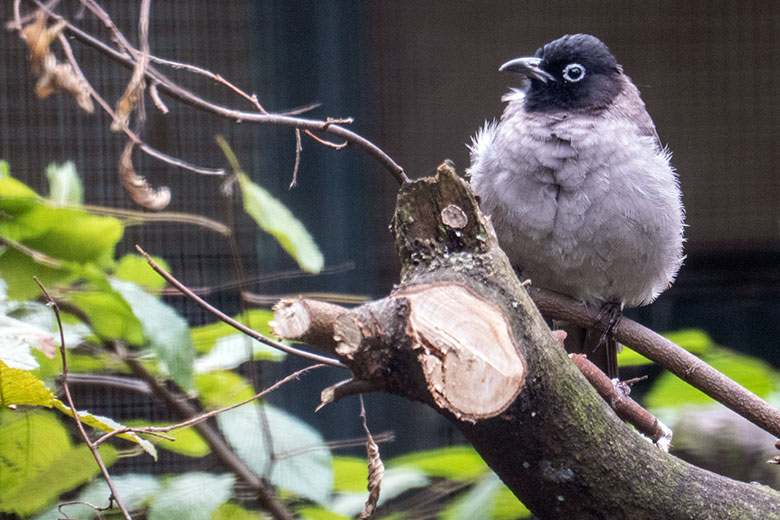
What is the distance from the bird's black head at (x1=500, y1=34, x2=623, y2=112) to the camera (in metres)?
1.83

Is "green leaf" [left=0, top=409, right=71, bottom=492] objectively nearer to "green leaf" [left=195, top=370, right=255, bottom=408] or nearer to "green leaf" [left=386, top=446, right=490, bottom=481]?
"green leaf" [left=195, top=370, right=255, bottom=408]

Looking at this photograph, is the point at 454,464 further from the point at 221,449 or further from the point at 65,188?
the point at 65,188

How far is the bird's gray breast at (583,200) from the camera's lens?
5.39 feet

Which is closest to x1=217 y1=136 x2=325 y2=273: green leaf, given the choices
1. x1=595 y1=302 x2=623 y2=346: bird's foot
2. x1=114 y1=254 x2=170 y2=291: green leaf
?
x1=114 y1=254 x2=170 y2=291: green leaf

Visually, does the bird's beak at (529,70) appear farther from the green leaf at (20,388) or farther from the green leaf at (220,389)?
the green leaf at (20,388)

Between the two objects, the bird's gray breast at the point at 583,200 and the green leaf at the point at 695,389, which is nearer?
the green leaf at the point at 695,389

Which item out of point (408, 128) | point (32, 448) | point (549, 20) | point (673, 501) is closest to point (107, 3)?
point (408, 128)

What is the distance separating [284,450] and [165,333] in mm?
262

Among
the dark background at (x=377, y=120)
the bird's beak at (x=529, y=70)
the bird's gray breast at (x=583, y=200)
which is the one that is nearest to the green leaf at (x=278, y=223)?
the bird's gray breast at (x=583, y=200)

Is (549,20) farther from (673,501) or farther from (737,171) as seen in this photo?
(673,501)

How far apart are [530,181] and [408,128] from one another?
844mm

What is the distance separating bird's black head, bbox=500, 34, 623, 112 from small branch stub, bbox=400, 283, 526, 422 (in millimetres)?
1058

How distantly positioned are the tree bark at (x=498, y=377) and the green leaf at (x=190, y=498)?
379mm

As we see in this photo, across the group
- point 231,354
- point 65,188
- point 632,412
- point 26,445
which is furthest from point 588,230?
point 26,445
